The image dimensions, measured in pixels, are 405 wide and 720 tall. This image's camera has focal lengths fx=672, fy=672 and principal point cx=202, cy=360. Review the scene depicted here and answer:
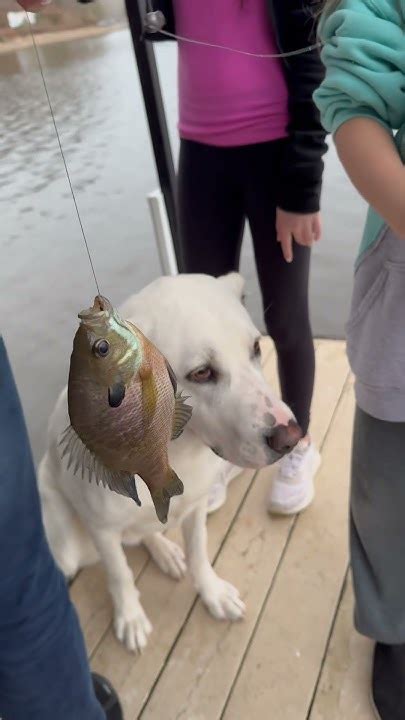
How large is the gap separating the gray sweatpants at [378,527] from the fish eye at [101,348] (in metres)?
0.65

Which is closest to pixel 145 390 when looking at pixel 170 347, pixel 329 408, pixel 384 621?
pixel 170 347

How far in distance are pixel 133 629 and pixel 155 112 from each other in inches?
58.4

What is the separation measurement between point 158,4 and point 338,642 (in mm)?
1325

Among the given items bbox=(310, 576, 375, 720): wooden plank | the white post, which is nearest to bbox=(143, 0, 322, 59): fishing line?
the white post

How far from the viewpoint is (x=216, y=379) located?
1.01 metres

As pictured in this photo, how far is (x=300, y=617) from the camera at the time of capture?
1.43 m

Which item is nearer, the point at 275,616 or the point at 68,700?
the point at 68,700

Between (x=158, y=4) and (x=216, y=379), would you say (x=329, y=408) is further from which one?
(x=158, y=4)

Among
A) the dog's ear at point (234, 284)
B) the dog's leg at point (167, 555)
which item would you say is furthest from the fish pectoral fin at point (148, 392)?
the dog's leg at point (167, 555)

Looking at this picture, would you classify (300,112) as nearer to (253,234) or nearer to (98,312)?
(253,234)

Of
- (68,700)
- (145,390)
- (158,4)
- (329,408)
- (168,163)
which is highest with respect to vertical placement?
(158,4)

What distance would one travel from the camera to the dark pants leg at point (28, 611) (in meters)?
0.80

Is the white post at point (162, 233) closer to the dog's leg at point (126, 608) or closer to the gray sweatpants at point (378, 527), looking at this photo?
the dog's leg at point (126, 608)

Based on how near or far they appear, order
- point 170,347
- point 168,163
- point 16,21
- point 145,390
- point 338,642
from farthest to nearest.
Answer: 1. point 168,163
2. point 338,642
3. point 170,347
4. point 16,21
5. point 145,390
